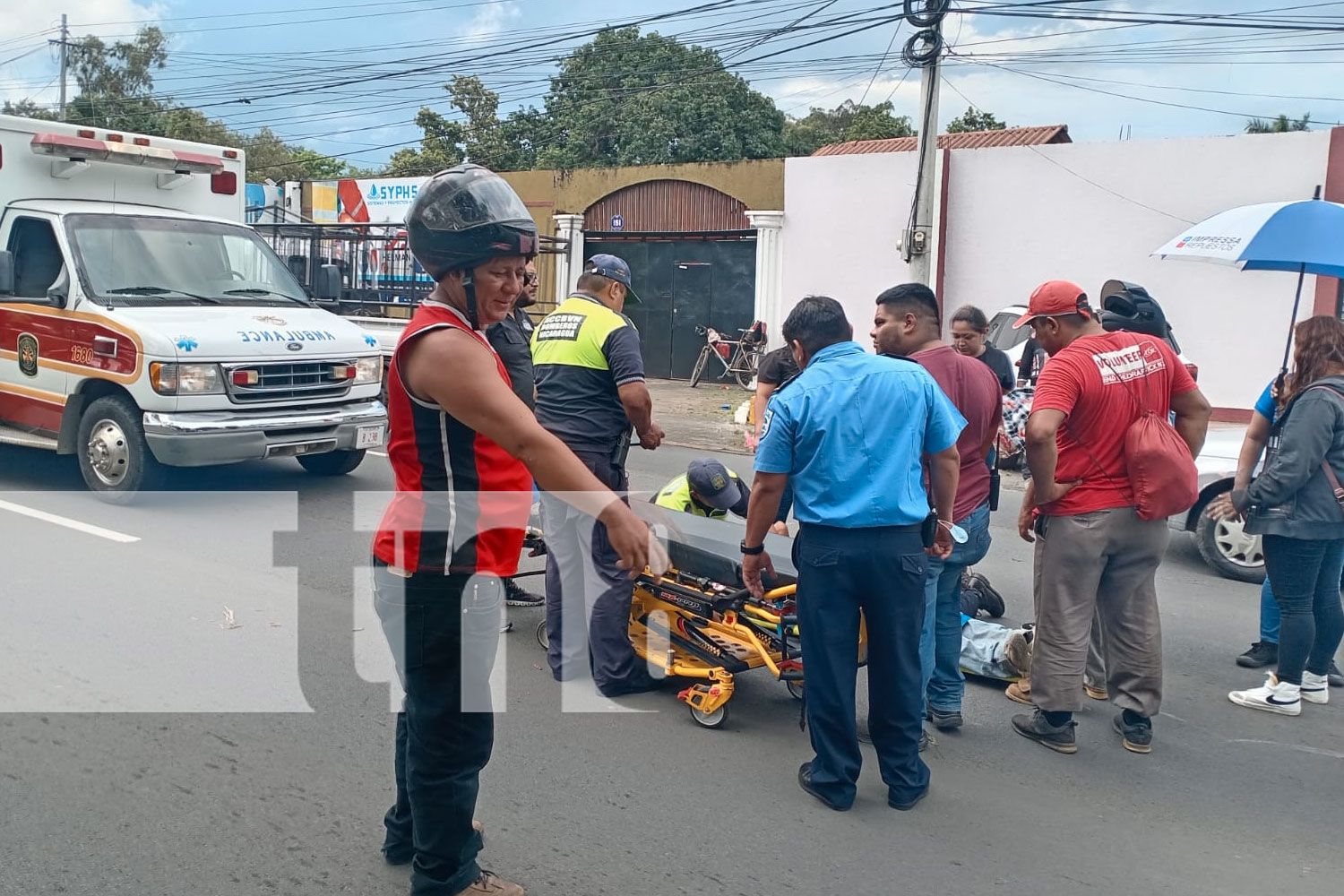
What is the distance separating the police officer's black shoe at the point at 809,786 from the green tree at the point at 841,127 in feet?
98.2

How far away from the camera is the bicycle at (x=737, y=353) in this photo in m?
19.9

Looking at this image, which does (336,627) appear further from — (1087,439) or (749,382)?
(749,382)

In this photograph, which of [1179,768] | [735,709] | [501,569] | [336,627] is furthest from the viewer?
[336,627]

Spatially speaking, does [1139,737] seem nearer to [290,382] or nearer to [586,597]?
[586,597]

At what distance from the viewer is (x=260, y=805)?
12.4 ft

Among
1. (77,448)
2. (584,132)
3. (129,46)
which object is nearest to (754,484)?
(77,448)

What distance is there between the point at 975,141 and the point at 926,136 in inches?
214

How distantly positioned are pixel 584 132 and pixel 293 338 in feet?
94.6

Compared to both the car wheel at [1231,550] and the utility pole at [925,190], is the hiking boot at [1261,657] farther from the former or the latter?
the utility pole at [925,190]

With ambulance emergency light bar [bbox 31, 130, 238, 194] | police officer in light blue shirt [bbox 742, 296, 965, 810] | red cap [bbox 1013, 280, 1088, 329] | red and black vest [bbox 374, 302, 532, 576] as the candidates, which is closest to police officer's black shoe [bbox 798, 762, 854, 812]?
police officer in light blue shirt [bbox 742, 296, 965, 810]

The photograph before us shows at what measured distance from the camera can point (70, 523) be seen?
24.8 ft

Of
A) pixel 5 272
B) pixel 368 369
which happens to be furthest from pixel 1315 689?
pixel 5 272

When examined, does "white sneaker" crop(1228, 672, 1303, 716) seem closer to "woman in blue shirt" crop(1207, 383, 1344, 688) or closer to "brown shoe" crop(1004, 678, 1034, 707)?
"woman in blue shirt" crop(1207, 383, 1344, 688)

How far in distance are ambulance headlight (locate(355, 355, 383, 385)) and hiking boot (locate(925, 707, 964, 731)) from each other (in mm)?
5796
